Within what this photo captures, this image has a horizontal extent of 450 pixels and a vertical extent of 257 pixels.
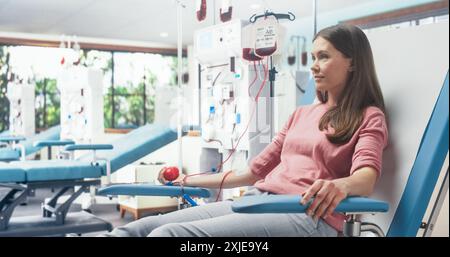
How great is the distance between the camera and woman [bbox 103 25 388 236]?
105 cm

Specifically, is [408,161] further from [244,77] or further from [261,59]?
[244,77]

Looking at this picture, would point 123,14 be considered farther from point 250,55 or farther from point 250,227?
point 250,227

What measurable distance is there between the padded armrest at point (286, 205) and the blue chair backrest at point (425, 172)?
133 millimetres

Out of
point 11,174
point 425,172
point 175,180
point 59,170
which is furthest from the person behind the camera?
point 59,170

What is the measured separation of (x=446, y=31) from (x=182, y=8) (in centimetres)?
88

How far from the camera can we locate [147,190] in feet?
4.23

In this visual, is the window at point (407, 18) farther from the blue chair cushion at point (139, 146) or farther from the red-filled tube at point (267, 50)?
the blue chair cushion at point (139, 146)

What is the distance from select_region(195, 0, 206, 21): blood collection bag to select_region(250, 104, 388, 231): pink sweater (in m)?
0.56

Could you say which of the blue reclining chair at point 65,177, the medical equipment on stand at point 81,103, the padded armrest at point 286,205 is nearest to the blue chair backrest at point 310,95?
the padded armrest at point 286,205

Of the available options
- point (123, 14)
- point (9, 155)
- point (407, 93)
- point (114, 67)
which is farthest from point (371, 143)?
point (9, 155)

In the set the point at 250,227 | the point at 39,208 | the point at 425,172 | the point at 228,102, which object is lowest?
the point at 39,208

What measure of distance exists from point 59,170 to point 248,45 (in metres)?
1.34
